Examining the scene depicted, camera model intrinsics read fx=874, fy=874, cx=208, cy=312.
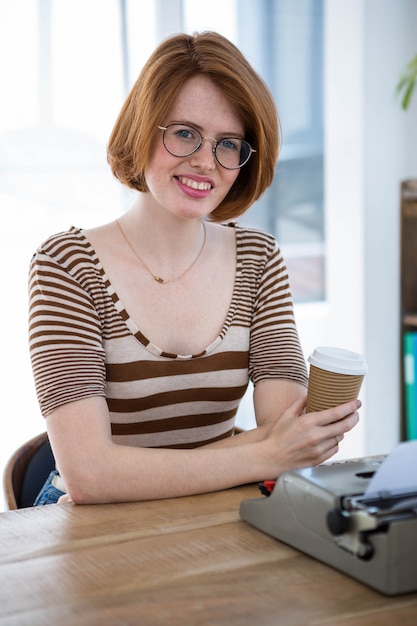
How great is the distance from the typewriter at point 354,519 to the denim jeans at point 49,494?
1.84 ft

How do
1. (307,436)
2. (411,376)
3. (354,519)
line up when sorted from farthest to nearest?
(411,376)
(307,436)
(354,519)

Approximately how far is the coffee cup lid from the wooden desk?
256 millimetres

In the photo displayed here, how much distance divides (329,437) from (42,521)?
1.58ft

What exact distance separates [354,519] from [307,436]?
40cm

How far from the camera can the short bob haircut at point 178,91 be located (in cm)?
162

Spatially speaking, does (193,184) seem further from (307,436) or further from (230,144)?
(307,436)

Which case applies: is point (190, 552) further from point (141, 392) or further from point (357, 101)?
point (357, 101)

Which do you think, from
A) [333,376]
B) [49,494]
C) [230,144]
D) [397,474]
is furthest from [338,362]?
[49,494]

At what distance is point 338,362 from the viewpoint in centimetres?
131

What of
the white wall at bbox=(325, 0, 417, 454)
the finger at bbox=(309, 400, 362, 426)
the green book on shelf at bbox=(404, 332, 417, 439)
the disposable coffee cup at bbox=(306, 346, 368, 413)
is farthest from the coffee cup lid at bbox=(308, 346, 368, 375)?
the green book on shelf at bbox=(404, 332, 417, 439)

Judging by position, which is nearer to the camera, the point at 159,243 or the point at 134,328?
the point at 134,328

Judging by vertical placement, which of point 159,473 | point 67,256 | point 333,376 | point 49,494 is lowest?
point 49,494

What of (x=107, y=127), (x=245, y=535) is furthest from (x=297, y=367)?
(x=107, y=127)

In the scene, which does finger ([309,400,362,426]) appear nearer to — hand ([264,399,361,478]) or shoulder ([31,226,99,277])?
hand ([264,399,361,478])
